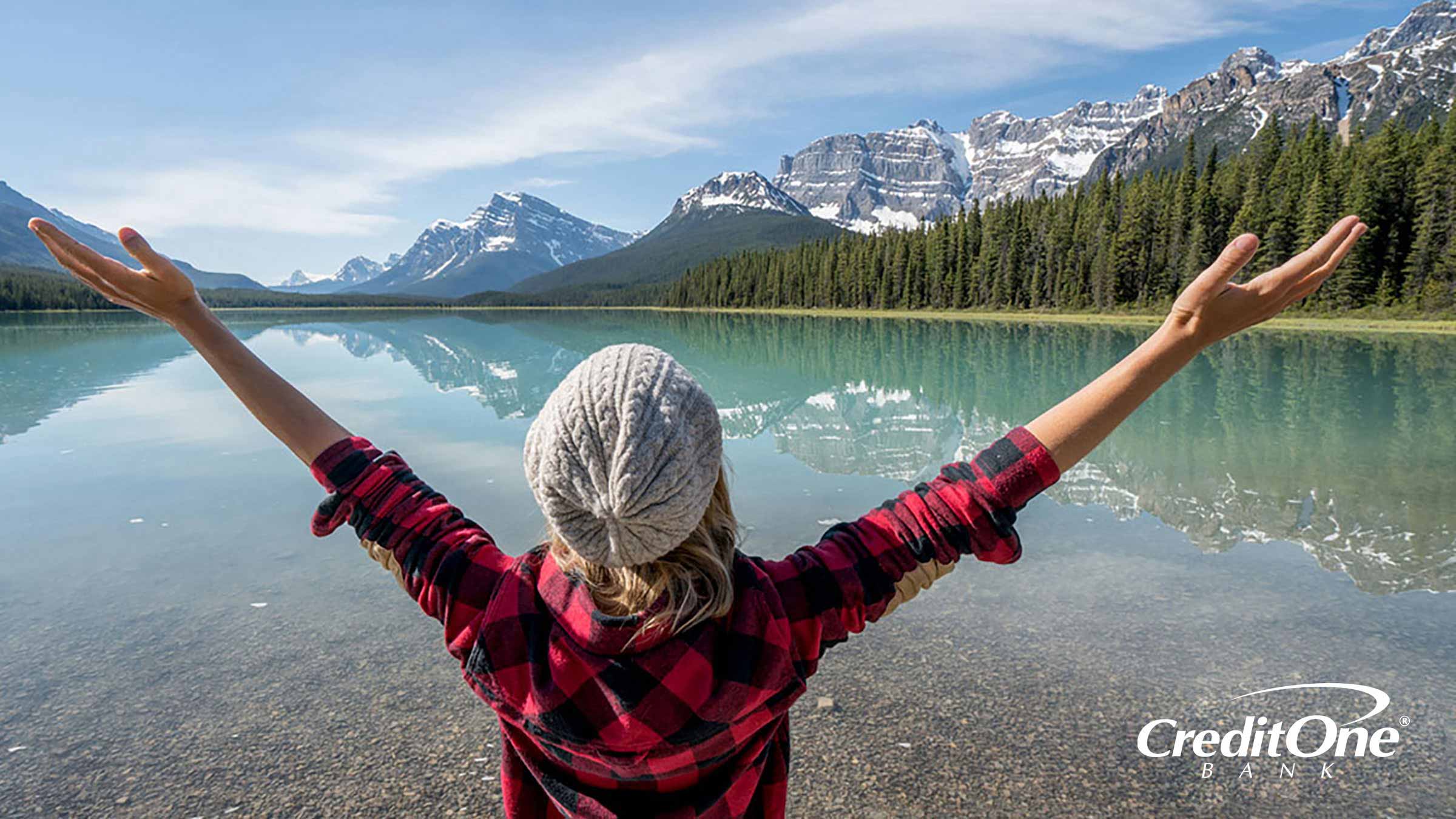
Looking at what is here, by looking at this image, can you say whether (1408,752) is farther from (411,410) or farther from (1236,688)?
(411,410)

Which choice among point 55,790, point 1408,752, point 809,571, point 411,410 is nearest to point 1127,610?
point 1408,752

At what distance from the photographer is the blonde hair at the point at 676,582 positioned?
4.26ft

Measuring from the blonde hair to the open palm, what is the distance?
3.34 ft

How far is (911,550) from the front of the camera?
1.56 m

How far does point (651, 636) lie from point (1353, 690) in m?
5.26

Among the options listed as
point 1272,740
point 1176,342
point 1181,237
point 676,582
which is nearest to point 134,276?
point 676,582

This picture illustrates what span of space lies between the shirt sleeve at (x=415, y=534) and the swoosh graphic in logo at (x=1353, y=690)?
190 inches

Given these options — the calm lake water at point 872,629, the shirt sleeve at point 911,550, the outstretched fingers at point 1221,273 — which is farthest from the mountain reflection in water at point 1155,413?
the shirt sleeve at point 911,550

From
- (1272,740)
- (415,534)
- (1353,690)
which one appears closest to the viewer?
(415,534)

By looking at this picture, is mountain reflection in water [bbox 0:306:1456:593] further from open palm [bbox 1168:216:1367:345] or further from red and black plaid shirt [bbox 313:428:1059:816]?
red and black plaid shirt [bbox 313:428:1059:816]

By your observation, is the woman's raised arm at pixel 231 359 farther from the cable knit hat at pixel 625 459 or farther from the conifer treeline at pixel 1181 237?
the conifer treeline at pixel 1181 237

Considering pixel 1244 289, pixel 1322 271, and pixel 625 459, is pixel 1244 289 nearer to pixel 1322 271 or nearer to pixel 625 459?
pixel 1322 271

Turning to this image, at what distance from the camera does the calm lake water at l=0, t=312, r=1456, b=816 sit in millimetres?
3768

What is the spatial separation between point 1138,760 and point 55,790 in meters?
5.65
